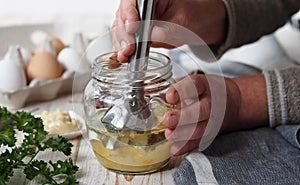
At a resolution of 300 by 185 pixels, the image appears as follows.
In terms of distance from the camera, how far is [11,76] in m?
0.89

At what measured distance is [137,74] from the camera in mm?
663

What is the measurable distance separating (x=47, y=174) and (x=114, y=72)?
0.15 m

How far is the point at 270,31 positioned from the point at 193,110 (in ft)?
1.17

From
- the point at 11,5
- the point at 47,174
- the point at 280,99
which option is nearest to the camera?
the point at 47,174

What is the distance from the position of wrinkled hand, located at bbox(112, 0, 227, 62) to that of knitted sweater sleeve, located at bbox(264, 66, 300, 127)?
13 centimetres

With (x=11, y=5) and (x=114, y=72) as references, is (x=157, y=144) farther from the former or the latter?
(x=11, y=5)

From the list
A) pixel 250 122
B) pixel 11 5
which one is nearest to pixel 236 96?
pixel 250 122

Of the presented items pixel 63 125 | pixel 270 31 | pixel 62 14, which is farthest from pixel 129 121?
pixel 62 14

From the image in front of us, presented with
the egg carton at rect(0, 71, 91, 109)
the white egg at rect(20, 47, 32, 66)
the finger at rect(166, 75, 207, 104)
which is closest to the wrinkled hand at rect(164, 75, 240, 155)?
the finger at rect(166, 75, 207, 104)

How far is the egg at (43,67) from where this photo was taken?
939 millimetres

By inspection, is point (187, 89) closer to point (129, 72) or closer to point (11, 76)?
point (129, 72)

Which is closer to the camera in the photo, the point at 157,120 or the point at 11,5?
the point at 157,120

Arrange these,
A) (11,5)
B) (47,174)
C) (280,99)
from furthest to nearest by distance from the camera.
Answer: (11,5)
(280,99)
(47,174)

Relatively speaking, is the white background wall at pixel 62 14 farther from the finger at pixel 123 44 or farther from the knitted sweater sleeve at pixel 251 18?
the finger at pixel 123 44
